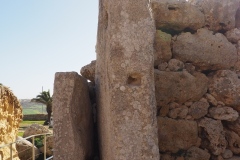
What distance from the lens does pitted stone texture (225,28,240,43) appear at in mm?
4914

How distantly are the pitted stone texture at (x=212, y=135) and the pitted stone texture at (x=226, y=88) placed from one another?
36cm

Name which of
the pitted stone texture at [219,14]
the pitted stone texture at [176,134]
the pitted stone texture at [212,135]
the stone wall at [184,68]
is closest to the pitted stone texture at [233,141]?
the stone wall at [184,68]

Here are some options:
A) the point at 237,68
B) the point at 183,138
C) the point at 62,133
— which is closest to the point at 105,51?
the point at 62,133

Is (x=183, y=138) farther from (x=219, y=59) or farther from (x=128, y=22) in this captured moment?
(x=128, y=22)

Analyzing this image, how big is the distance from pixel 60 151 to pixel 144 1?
1.84 meters

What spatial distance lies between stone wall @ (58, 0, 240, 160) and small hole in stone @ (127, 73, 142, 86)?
1 centimetres

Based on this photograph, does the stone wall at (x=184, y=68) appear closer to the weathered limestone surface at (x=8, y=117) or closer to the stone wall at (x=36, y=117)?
the weathered limestone surface at (x=8, y=117)

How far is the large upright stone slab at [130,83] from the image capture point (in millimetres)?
2945

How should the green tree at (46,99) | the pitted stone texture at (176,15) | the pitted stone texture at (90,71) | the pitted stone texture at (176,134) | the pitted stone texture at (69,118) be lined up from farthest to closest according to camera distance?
the green tree at (46,99), the pitted stone texture at (90,71), the pitted stone texture at (176,15), the pitted stone texture at (176,134), the pitted stone texture at (69,118)

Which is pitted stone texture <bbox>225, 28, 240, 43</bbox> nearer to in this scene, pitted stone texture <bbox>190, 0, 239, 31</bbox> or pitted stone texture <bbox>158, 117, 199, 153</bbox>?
pitted stone texture <bbox>190, 0, 239, 31</bbox>

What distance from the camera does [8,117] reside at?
9617 mm

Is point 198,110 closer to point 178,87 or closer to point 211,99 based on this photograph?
point 211,99

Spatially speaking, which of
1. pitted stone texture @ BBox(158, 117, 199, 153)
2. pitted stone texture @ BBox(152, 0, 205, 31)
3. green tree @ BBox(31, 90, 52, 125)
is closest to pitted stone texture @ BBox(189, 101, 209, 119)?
pitted stone texture @ BBox(158, 117, 199, 153)

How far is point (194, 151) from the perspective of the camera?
4.33m
